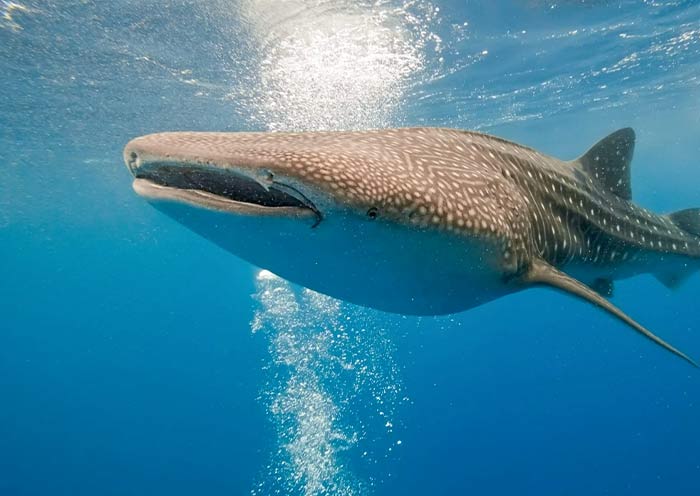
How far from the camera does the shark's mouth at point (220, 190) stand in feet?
6.49

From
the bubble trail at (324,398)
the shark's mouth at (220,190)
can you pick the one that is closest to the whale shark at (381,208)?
the shark's mouth at (220,190)

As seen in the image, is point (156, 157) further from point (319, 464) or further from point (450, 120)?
point (450, 120)

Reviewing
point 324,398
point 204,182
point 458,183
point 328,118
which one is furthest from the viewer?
point 328,118

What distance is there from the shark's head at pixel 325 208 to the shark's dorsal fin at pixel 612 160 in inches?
116

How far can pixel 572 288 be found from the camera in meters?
3.24

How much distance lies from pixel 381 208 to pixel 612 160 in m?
4.23

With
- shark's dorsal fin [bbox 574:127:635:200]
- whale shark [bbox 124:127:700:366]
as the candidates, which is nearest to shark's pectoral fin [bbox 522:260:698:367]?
whale shark [bbox 124:127:700:366]

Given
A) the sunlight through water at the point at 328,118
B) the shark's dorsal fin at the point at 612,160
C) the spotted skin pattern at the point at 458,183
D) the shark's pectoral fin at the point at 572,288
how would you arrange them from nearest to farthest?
the spotted skin pattern at the point at 458,183
the shark's pectoral fin at the point at 572,288
the shark's dorsal fin at the point at 612,160
the sunlight through water at the point at 328,118

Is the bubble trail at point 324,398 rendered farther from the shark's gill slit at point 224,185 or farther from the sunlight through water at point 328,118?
the shark's gill slit at point 224,185

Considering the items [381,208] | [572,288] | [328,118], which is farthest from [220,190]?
[328,118]

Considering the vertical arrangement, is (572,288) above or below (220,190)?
below

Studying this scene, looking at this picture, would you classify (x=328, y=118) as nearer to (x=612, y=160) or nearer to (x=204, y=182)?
(x=612, y=160)

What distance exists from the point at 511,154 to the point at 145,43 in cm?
1022

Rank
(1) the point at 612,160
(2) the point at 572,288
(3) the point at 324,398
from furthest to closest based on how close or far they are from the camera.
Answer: (3) the point at 324,398 < (1) the point at 612,160 < (2) the point at 572,288
